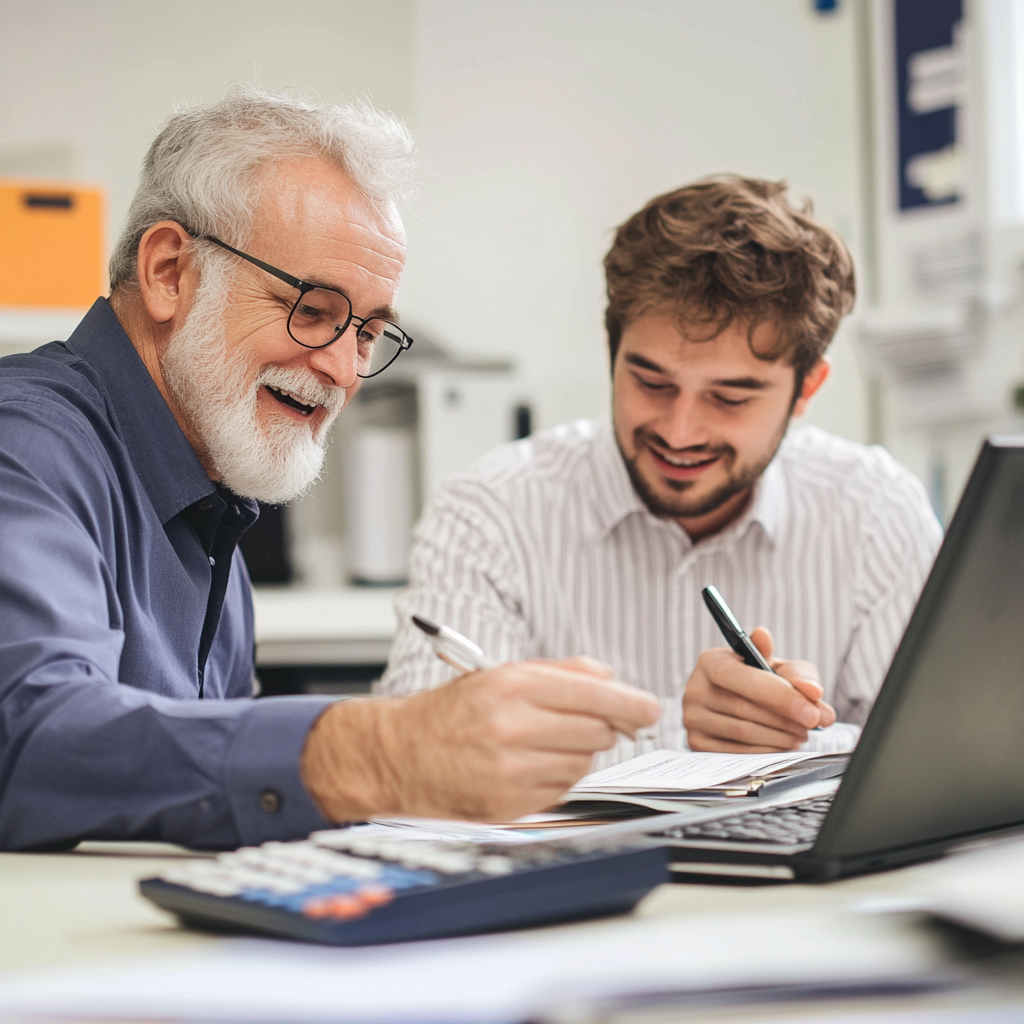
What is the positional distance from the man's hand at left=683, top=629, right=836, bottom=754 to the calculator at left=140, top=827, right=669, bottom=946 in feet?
1.78

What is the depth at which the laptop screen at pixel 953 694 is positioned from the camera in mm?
591

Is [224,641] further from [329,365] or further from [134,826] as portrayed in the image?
[134,826]

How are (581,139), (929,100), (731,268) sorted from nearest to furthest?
1. (731,268)
2. (929,100)
3. (581,139)

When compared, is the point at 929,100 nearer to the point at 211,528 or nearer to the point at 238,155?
the point at 238,155

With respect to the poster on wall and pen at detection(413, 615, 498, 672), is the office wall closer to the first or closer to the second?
the poster on wall

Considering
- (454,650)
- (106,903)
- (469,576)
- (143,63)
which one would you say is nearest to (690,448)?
(469,576)

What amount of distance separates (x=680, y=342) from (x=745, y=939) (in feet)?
3.50

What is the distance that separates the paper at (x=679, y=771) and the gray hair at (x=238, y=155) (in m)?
0.64

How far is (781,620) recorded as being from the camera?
1.63 meters

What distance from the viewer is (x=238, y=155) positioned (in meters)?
1.18

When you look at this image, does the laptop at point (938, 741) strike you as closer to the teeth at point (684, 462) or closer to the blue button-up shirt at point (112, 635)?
the blue button-up shirt at point (112, 635)

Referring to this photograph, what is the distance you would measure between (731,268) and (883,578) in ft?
1.58

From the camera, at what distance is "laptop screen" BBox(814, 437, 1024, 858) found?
0.59 m

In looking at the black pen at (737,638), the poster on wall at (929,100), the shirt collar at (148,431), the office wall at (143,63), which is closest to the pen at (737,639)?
the black pen at (737,638)
